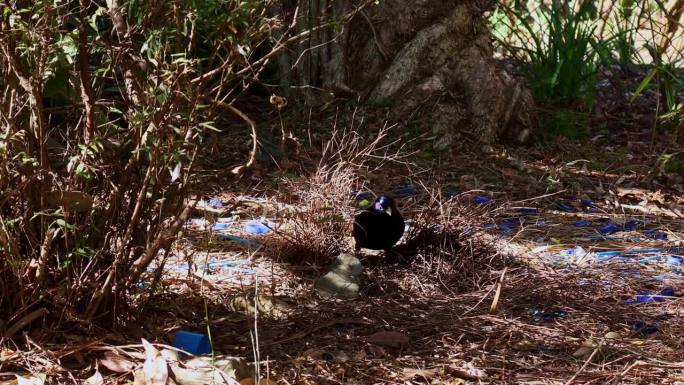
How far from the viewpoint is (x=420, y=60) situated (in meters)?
6.02

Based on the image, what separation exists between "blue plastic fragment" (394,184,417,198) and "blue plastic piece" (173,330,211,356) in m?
2.32

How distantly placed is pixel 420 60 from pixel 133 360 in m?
3.67

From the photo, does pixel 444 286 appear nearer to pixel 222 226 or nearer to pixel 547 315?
pixel 547 315

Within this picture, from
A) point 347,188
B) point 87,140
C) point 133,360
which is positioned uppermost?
point 87,140

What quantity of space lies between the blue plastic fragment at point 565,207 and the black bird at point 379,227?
154 centimetres

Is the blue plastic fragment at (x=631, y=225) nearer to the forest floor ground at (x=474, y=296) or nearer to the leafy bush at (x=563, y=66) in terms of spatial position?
the forest floor ground at (x=474, y=296)

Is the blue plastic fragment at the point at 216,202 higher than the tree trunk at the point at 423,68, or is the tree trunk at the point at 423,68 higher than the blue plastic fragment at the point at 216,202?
the tree trunk at the point at 423,68

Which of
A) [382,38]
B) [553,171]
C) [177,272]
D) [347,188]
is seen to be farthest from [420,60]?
[177,272]

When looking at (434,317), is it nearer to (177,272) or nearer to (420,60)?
(177,272)

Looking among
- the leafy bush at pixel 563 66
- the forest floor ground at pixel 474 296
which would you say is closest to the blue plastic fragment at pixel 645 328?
the forest floor ground at pixel 474 296

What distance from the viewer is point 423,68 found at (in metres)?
6.03

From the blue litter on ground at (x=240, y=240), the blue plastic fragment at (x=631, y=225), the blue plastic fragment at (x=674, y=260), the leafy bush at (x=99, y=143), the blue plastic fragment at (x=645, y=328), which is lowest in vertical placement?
the blue litter on ground at (x=240, y=240)

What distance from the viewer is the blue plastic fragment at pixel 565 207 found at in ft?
16.9

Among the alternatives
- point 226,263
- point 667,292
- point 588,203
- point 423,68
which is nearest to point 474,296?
point 667,292
